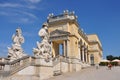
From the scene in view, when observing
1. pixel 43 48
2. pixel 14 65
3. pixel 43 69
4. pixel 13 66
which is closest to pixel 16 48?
pixel 43 48

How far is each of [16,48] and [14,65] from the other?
Answer: 112 inches

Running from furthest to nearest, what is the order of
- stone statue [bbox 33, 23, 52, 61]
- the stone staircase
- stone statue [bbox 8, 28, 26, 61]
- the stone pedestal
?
stone statue [bbox 8, 28, 26, 61] → stone statue [bbox 33, 23, 52, 61] → the stone pedestal → the stone staircase

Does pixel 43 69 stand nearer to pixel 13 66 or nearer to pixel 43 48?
pixel 43 48

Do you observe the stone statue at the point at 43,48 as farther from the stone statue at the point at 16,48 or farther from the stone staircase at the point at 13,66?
the stone statue at the point at 16,48

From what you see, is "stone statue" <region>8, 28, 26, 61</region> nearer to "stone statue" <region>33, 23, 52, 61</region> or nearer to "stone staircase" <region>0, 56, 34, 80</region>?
"stone statue" <region>33, 23, 52, 61</region>

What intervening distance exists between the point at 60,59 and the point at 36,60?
36.2 ft

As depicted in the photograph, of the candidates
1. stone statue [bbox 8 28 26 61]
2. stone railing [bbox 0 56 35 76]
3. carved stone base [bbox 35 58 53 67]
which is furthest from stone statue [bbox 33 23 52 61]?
stone statue [bbox 8 28 26 61]

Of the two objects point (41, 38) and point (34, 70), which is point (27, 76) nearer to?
point (34, 70)

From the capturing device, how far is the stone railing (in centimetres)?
1839

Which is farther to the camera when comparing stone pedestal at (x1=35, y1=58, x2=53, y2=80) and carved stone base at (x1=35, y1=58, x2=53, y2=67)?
carved stone base at (x1=35, y1=58, x2=53, y2=67)

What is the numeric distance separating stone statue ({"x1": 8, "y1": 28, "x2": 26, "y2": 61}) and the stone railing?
1.94m

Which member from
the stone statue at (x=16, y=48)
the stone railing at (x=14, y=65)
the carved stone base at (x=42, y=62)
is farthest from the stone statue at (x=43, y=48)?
the stone statue at (x=16, y=48)

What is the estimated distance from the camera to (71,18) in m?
40.0

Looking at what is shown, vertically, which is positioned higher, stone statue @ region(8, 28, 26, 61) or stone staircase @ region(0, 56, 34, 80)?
stone statue @ region(8, 28, 26, 61)
